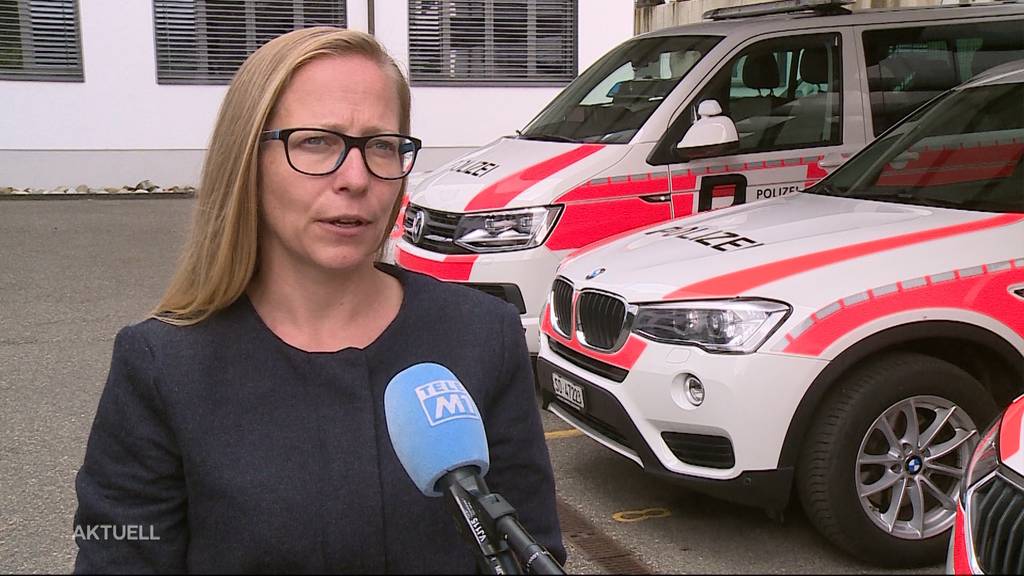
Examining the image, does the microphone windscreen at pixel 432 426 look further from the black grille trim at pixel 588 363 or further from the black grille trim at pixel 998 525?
the black grille trim at pixel 588 363

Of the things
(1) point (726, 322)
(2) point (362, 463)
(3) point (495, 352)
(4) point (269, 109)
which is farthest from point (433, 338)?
(1) point (726, 322)

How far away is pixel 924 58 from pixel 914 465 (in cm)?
349

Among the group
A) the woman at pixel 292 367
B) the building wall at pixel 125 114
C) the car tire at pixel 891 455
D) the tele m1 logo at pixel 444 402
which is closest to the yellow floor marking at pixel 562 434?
the car tire at pixel 891 455

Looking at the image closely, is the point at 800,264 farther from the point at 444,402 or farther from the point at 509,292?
the point at 444,402

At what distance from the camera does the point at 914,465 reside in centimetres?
395

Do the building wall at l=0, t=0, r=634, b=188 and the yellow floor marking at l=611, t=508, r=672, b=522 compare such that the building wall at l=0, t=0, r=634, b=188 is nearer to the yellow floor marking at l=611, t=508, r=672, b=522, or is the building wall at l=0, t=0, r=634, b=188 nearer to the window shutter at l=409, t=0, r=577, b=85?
the window shutter at l=409, t=0, r=577, b=85

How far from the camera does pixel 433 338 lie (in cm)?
199

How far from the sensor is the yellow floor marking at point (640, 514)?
14.7ft

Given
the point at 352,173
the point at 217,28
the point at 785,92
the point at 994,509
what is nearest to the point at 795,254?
the point at 994,509

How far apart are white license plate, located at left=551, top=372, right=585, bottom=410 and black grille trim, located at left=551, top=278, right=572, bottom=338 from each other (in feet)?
0.64

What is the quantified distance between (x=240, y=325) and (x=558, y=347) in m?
2.91

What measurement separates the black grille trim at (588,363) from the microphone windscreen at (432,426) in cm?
271

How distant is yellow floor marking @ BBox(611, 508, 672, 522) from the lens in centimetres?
448

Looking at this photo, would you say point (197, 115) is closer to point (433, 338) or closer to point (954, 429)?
point (954, 429)
